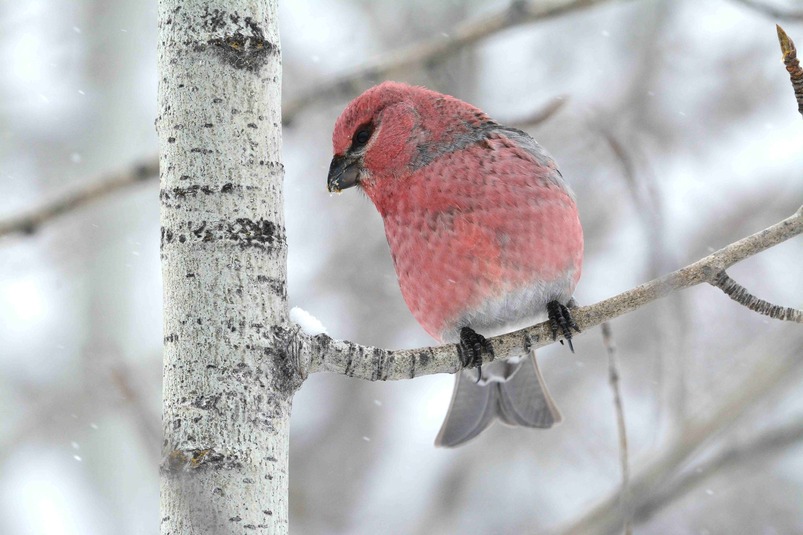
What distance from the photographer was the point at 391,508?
639 cm

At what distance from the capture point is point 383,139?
2848mm

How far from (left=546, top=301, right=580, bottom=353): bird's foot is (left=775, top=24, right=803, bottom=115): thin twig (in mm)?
789

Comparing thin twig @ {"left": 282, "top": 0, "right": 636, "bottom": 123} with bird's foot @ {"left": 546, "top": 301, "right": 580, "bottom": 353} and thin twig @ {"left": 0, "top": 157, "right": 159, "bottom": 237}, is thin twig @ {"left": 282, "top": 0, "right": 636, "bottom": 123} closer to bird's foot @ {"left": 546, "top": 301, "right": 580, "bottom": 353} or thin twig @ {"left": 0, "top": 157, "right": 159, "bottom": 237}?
thin twig @ {"left": 0, "top": 157, "right": 159, "bottom": 237}

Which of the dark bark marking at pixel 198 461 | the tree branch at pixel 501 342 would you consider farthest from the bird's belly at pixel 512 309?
the dark bark marking at pixel 198 461

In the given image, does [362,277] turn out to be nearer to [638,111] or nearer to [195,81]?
[638,111]

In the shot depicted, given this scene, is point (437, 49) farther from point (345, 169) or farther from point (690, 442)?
point (690, 442)

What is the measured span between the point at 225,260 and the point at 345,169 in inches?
56.0

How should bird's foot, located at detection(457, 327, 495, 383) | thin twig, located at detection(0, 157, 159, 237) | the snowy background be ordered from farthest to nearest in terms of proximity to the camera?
the snowy background → thin twig, located at detection(0, 157, 159, 237) → bird's foot, located at detection(457, 327, 495, 383)

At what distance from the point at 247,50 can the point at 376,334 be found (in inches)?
201

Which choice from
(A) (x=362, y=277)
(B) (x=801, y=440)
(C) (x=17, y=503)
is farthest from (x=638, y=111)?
(C) (x=17, y=503)

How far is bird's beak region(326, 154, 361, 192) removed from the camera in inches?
113

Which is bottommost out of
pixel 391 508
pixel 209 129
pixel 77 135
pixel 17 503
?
pixel 209 129

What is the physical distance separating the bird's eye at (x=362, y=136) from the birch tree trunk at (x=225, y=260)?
123cm

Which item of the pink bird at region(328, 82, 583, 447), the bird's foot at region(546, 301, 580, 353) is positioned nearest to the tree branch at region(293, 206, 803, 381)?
the bird's foot at region(546, 301, 580, 353)
